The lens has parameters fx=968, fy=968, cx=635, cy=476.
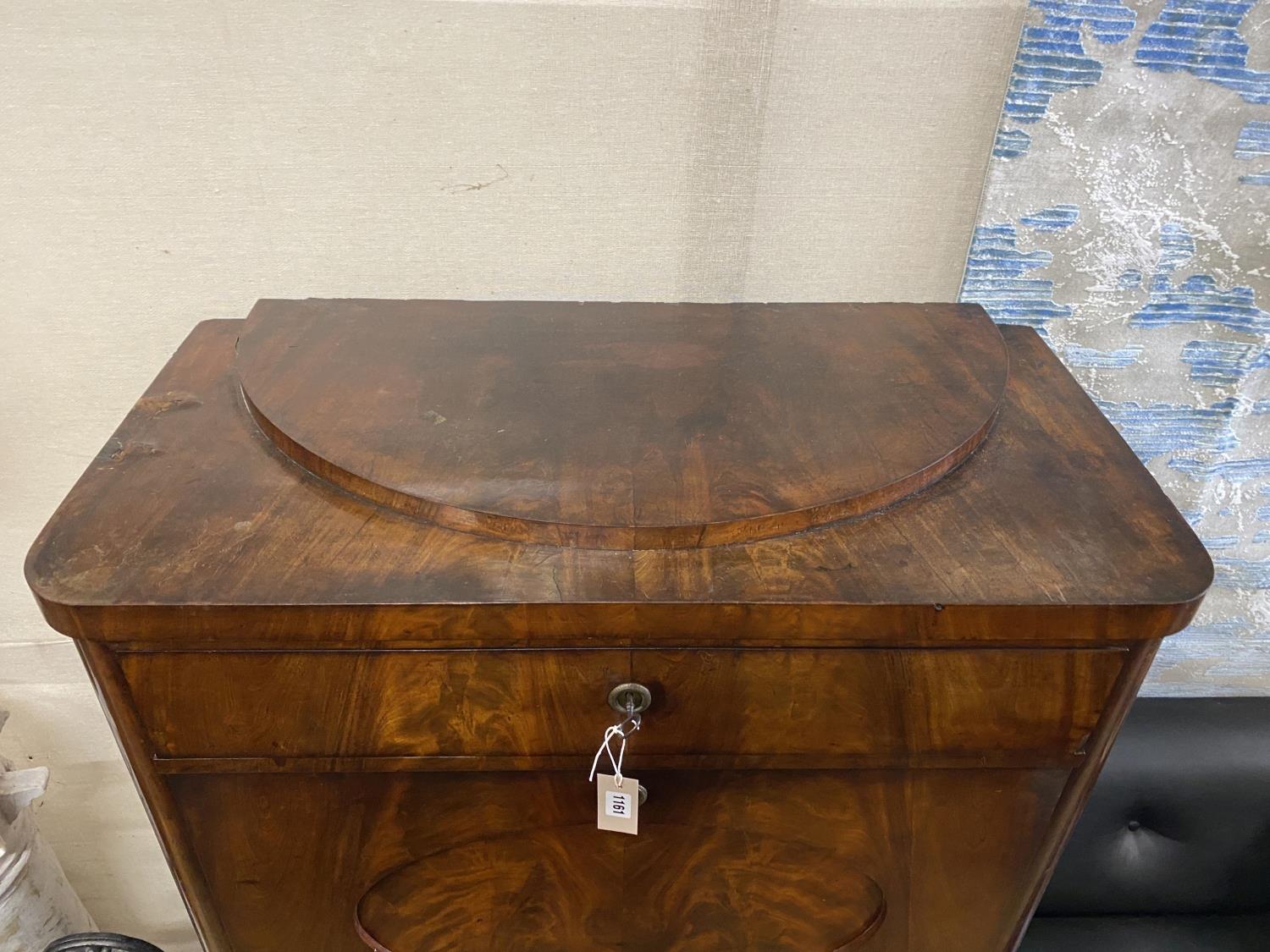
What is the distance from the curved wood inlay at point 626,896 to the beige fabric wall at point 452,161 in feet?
1.90

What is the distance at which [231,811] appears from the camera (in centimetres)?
64

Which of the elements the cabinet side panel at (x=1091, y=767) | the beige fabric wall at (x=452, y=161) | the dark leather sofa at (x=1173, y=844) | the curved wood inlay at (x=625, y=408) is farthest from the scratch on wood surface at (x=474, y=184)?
the dark leather sofa at (x=1173, y=844)

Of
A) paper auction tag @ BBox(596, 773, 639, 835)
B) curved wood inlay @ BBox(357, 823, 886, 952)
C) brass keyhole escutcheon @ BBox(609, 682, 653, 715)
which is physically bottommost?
curved wood inlay @ BBox(357, 823, 886, 952)

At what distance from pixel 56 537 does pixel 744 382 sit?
481 mm

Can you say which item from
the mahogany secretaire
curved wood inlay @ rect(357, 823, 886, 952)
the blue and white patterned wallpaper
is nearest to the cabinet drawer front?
the mahogany secretaire

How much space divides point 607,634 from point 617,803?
128 millimetres

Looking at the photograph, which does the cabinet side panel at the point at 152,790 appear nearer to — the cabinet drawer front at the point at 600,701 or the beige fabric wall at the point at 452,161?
the cabinet drawer front at the point at 600,701

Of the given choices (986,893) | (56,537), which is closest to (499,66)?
(56,537)

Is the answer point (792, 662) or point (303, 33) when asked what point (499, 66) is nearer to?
point (303, 33)

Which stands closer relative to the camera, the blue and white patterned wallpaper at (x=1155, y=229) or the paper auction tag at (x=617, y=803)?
the paper auction tag at (x=617, y=803)

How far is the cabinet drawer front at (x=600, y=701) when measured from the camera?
58 cm

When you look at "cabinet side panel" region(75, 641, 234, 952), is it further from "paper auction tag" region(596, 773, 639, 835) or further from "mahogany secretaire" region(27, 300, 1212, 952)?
"paper auction tag" region(596, 773, 639, 835)

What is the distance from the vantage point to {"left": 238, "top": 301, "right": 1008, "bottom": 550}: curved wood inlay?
61 cm

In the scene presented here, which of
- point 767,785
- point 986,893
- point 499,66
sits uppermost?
point 499,66
